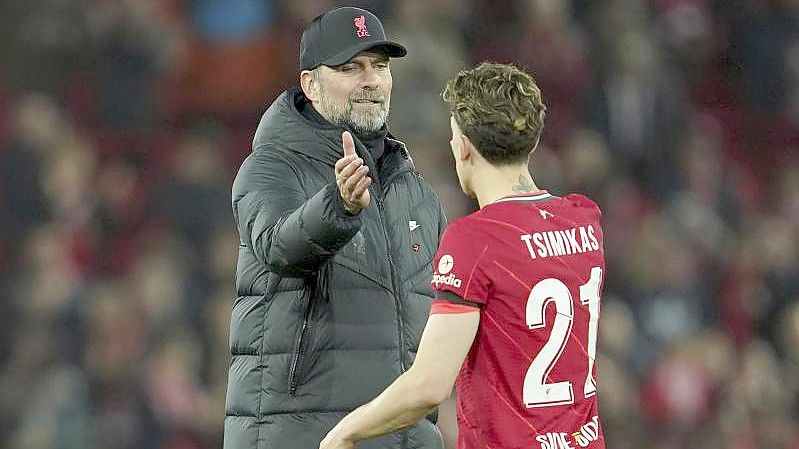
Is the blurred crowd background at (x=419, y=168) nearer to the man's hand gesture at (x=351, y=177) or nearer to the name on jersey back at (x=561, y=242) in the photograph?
the man's hand gesture at (x=351, y=177)

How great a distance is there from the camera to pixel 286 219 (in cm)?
345

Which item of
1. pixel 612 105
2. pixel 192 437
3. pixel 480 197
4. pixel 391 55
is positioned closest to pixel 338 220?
pixel 480 197

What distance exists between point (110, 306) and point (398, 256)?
3959mm

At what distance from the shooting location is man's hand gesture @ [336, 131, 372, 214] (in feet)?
10.6

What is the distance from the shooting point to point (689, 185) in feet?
30.1

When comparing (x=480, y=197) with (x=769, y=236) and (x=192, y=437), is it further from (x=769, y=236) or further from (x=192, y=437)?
(x=769, y=236)

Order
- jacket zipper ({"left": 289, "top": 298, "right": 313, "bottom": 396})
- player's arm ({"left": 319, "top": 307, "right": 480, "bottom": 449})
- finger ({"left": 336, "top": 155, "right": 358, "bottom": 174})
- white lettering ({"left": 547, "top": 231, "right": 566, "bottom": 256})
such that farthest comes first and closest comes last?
jacket zipper ({"left": 289, "top": 298, "right": 313, "bottom": 396}) → finger ({"left": 336, "top": 155, "right": 358, "bottom": 174}) → white lettering ({"left": 547, "top": 231, "right": 566, "bottom": 256}) → player's arm ({"left": 319, "top": 307, "right": 480, "bottom": 449})

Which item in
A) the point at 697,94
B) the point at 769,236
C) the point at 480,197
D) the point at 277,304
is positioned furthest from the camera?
the point at 697,94

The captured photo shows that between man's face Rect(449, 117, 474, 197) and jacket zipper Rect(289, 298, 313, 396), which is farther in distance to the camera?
jacket zipper Rect(289, 298, 313, 396)

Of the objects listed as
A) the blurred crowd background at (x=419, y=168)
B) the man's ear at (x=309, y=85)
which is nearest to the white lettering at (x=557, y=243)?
the man's ear at (x=309, y=85)

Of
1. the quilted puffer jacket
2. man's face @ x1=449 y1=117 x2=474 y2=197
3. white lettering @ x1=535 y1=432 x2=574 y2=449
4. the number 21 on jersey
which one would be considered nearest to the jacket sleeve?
the quilted puffer jacket

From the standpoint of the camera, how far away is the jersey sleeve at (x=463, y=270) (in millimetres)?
2875

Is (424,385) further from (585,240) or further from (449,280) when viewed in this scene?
(585,240)

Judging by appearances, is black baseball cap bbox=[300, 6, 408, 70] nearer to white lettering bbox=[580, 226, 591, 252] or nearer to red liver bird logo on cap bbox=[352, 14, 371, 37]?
red liver bird logo on cap bbox=[352, 14, 371, 37]
